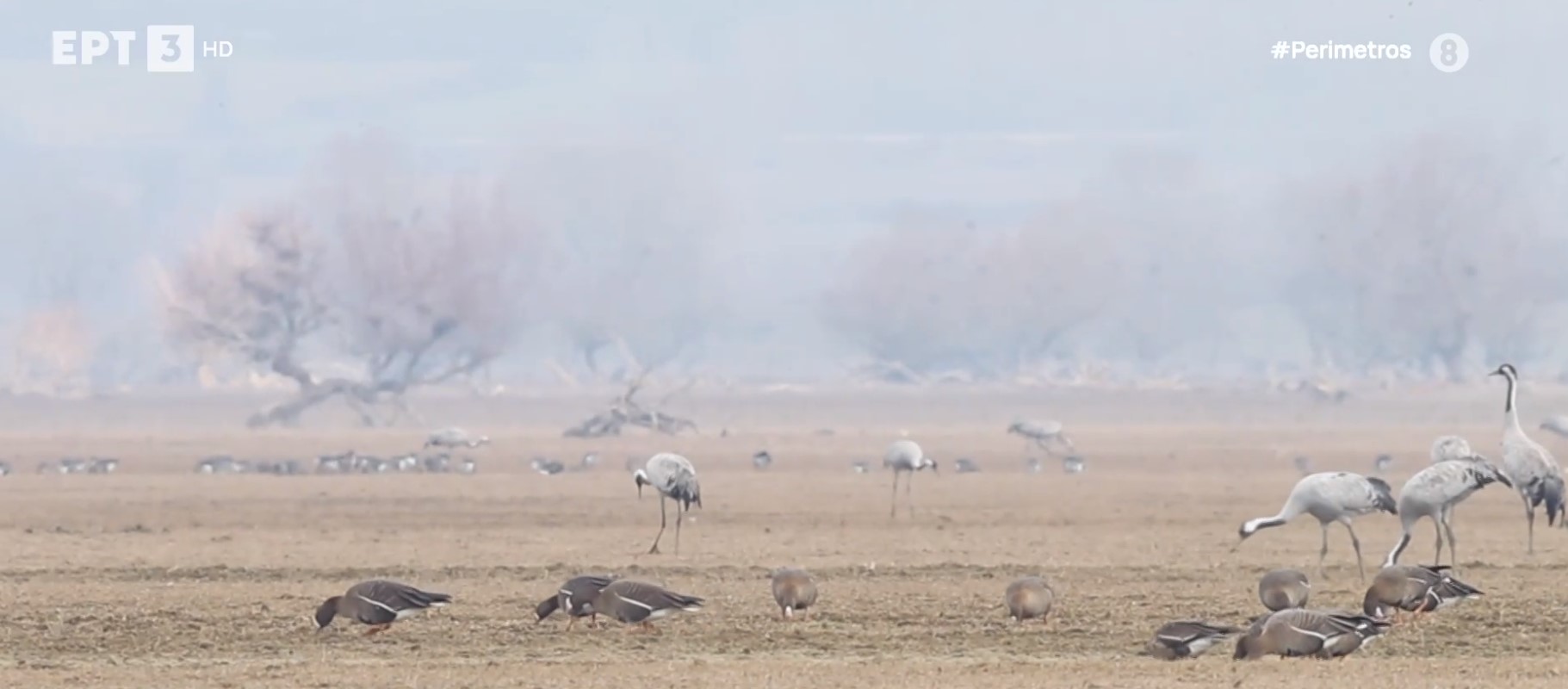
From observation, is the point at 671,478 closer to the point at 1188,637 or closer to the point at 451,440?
the point at 1188,637

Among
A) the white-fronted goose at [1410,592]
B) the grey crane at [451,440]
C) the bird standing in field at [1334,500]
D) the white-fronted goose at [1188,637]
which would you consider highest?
the grey crane at [451,440]

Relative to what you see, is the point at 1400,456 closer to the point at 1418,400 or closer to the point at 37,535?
the point at 37,535

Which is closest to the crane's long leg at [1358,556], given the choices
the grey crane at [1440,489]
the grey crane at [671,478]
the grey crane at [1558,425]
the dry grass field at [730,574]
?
the dry grass field at [730,574]

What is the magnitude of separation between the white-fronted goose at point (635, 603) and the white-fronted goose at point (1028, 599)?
1974mm

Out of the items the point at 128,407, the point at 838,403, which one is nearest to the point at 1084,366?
the point at 838,403

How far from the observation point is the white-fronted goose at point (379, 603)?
14.5 meters

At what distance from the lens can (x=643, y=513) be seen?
96.9ft

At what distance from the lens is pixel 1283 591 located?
15039 mm

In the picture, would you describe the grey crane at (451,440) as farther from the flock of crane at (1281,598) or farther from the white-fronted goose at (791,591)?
the white-fronted goose at (791,591)

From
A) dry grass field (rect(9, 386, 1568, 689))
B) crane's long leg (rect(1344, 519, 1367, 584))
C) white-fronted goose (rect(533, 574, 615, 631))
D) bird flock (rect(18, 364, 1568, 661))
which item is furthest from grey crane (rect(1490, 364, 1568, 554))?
white-fronted goose (rect(533, 574, 615, 631))

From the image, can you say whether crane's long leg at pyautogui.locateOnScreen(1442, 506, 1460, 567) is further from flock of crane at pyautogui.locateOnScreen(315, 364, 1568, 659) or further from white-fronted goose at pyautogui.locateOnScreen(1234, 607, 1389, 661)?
white-fronted goose at pyautogui.locateOnScreen(1234, 607, 1389, 661)

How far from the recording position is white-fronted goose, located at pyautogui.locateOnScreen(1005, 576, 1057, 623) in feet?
49.5

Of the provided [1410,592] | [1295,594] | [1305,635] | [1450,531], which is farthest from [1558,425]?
[1305,635]

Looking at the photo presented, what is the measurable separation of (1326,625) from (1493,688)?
1.23 m
